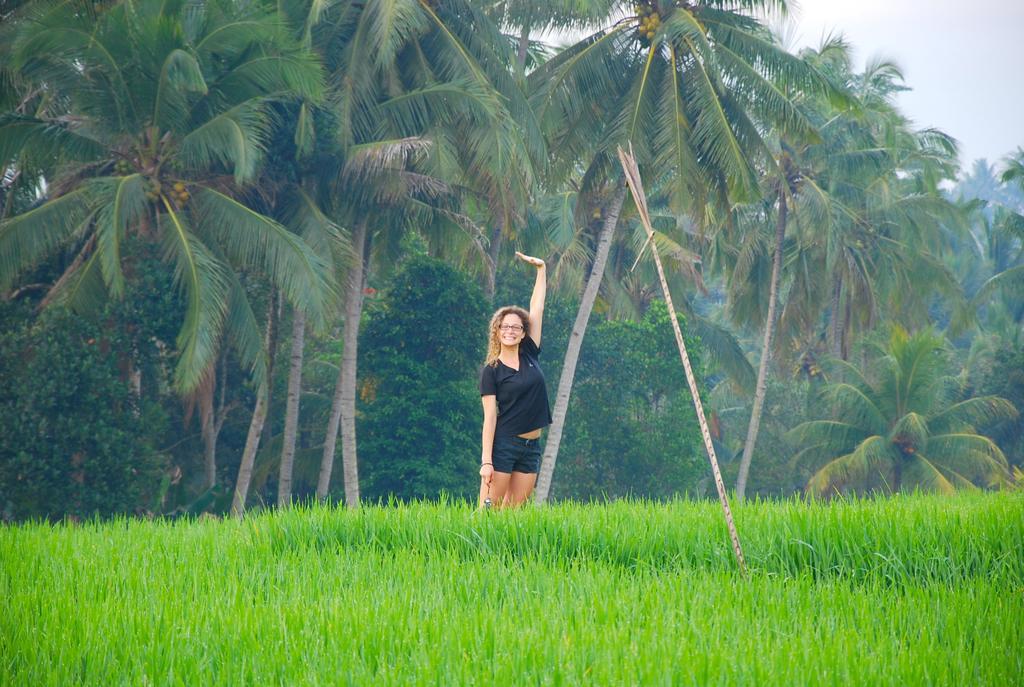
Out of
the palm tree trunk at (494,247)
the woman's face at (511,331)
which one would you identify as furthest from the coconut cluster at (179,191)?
the woman's face at (511,331)

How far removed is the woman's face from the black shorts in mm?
605

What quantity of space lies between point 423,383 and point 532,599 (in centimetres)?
1604

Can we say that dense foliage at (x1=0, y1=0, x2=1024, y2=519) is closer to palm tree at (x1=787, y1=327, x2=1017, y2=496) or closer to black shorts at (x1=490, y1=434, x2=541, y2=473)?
palm tree at (x1=787, y1=327, x2=1017, y2=496)

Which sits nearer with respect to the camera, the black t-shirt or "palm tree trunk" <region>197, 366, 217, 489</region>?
the black t-shirt

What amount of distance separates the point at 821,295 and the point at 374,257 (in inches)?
502

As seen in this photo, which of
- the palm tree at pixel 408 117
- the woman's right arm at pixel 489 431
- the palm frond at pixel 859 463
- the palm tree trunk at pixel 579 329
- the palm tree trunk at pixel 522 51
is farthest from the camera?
the palm frond at pixel 859 463

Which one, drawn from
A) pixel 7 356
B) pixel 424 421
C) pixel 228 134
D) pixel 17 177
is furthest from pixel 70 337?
pixel 424 421

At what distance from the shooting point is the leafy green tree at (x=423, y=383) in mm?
20891

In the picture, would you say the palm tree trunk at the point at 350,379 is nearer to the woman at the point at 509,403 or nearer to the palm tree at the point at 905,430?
the palm tree at the point at 905,430

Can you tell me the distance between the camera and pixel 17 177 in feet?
54.9

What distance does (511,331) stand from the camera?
689cm

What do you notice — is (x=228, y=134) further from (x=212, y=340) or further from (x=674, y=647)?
(x=674, y=647)

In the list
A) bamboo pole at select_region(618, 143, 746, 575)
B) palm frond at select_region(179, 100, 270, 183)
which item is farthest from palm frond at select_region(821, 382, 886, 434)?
bamboo pole at select_region(618, 143, 746, 575)

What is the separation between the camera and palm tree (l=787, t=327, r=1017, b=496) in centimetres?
2528
